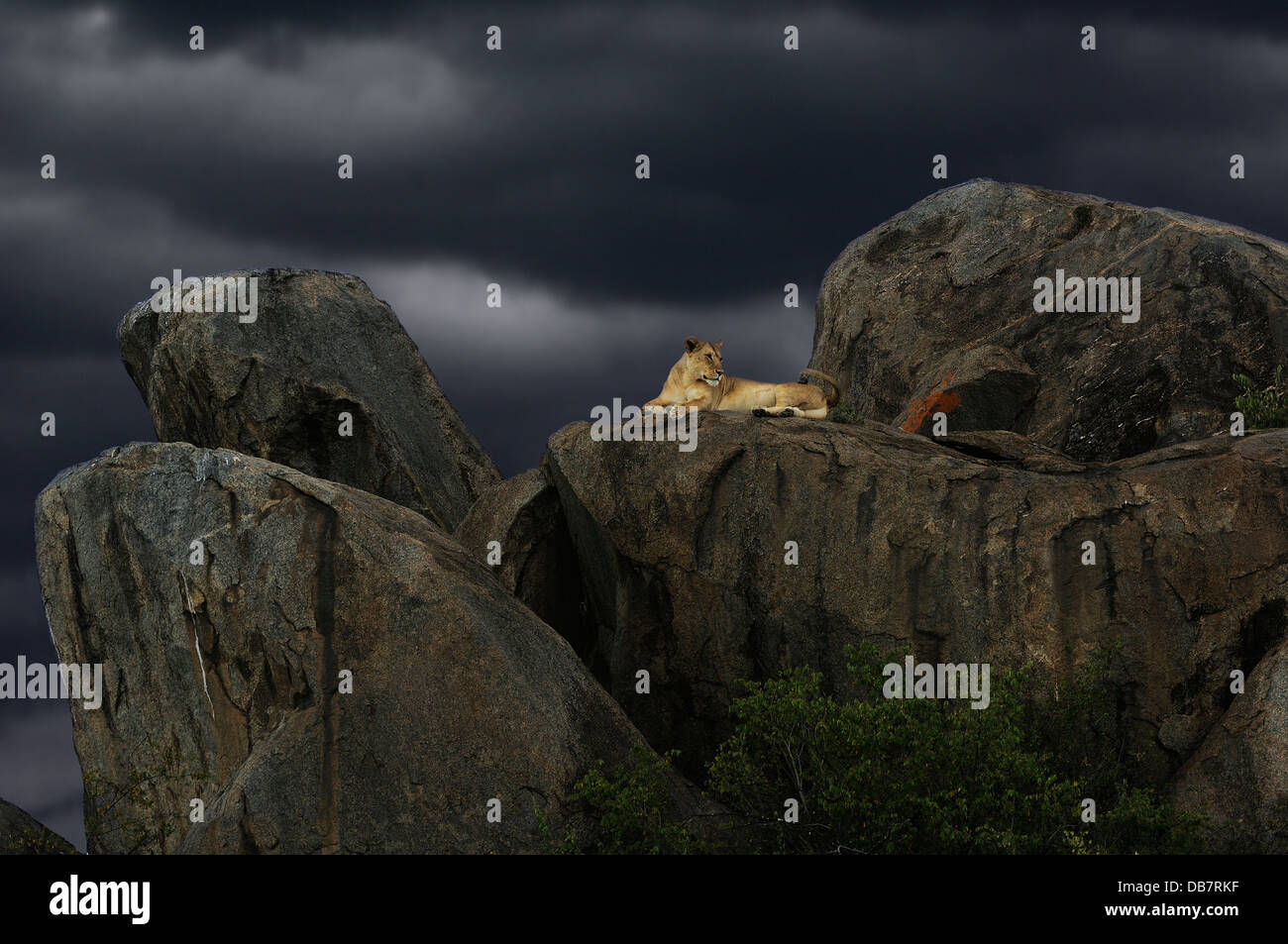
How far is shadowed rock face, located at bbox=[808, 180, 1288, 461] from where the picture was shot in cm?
2914

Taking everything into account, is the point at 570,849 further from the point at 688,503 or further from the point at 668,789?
the point at 688,503

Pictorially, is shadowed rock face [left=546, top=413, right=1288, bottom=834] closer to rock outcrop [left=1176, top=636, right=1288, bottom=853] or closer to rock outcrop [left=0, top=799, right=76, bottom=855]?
rock outcrop [left=1176, top=636, right=1288, bottom=853]

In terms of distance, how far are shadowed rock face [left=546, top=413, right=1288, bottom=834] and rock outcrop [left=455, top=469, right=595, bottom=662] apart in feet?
6.95

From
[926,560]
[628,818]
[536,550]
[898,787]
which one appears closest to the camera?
[628,818]

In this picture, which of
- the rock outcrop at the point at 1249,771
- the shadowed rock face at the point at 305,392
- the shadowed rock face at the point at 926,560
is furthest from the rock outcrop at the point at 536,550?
the rock outcrop at the point at 1249,771

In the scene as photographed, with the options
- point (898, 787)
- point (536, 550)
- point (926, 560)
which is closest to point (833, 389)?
point (926, 560)

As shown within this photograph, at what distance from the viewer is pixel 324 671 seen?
61.4ft

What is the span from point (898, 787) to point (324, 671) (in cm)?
745

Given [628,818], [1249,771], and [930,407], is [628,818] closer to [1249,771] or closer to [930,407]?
[1249,771]

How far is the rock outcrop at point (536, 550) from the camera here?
84.3ft

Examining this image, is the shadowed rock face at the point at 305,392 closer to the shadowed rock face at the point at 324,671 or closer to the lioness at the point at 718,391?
the lioness at the point at 718,391

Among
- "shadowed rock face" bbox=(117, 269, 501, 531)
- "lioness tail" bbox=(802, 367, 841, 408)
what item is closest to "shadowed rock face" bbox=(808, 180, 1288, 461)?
"lioness tail" bbox=(802, 367, 841, 408)

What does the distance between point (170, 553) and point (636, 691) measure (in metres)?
7.55
